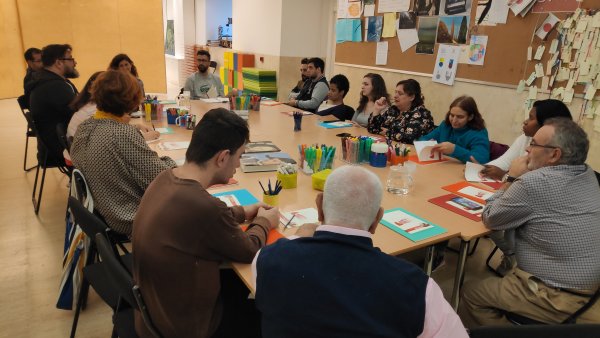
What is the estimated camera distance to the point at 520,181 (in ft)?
5.69

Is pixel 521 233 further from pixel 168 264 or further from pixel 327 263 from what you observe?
pixel 168 264

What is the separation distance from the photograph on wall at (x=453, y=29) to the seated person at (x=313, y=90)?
154 cm

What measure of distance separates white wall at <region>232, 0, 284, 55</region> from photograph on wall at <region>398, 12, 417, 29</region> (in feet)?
9.07

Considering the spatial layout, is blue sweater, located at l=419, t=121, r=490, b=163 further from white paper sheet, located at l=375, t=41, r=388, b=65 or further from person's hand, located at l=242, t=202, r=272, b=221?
white paper sheet, located at l=375, t=41, r=388, b=65

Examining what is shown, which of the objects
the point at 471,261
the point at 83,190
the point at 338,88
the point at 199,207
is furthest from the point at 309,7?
the point at 199,207

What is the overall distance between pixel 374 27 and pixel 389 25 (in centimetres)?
Answer: 31

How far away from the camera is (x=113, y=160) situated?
1933mm

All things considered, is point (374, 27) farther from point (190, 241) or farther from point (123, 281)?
point (123, 281)

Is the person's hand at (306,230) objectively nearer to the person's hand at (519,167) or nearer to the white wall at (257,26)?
the person's hand at (519,167)

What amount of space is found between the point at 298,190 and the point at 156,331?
1.06m

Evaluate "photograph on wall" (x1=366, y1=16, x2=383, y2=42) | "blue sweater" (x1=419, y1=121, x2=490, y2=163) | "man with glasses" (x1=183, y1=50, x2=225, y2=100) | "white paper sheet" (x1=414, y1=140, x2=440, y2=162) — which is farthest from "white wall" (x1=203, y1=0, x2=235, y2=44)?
"white paper sheet" (x1=414, y1=140, x2=440, y2=162)

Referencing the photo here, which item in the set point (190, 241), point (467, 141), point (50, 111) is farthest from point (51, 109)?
point (467, 141)

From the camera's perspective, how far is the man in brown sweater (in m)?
1.28

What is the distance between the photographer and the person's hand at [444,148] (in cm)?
286
